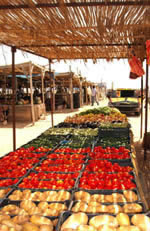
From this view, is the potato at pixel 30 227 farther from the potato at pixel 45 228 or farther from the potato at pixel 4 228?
the potato at pixel 4 228

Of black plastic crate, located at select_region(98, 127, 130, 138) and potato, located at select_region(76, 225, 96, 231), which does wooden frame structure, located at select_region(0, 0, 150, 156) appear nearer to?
black plastic crate, located at select_region(98, 127, 130, 138)

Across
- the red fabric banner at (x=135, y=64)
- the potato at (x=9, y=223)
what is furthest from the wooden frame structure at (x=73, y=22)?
the potato at (x=9, y=223)

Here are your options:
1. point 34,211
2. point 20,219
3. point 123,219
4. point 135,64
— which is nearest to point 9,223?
point 20,219

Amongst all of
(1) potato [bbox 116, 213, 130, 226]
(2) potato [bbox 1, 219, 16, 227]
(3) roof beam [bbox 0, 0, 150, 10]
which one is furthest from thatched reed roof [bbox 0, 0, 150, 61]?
(2) potato [bbox 1, 219, 16, 227]

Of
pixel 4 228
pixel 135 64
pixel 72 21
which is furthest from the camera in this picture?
pixel 135 64

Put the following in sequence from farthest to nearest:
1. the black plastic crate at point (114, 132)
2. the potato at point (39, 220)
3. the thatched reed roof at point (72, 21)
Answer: the black plastic crate at point (114, 132) → the thatched reed roof at point (72, 21) → the potato at point (39, 220)

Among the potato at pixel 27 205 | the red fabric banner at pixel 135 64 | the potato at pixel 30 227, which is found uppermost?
the red fabric banner at pixel 135 64

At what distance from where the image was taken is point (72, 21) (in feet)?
12.0

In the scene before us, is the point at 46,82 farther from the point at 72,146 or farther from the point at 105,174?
the point at 105,174

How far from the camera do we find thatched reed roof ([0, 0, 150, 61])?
2.84 meters

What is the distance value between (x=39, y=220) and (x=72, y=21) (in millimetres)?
2810

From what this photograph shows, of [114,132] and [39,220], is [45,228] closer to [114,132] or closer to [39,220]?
[39,220]

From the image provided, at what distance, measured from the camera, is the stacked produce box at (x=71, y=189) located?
2062mm

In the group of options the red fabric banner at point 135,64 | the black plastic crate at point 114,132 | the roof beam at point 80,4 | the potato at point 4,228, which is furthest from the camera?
the red fabric banner at point 135,64
